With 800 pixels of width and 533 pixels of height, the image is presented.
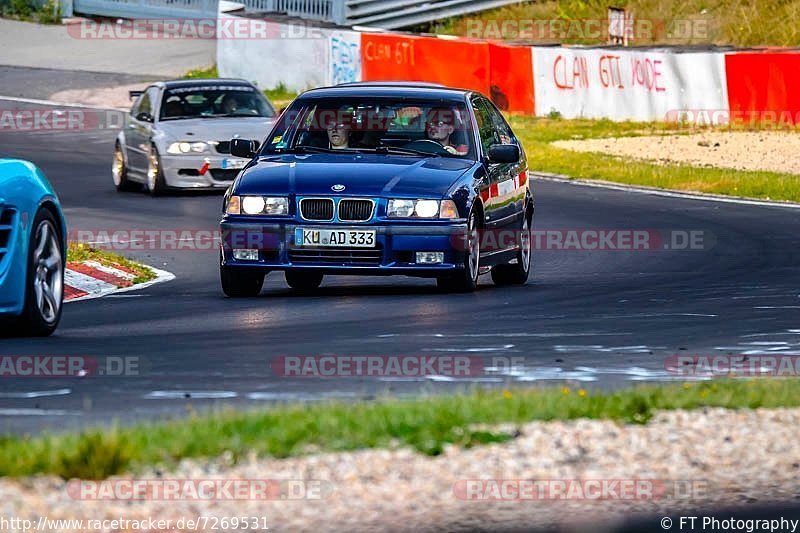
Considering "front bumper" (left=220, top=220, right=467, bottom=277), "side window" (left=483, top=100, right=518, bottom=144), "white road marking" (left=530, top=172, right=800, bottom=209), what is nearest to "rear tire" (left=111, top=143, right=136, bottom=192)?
"white road marking" (left=530, top=172, right=800, bottom=209)

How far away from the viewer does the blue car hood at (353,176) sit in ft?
44.0

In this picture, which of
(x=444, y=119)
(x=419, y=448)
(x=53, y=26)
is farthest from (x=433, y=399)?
(x=53, y=26)

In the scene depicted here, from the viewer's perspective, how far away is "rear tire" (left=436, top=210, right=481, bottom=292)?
44.8ft

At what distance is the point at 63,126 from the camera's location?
3550 cm

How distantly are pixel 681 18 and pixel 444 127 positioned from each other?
1199 inches

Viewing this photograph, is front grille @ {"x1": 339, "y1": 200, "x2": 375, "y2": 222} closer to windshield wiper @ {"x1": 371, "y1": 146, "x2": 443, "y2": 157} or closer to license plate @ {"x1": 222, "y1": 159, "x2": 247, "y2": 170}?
windshield wiper @ {"x1": 371, "y1": 146, "x2": 443, "y2": 157}

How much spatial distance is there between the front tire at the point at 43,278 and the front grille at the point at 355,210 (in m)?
2.71

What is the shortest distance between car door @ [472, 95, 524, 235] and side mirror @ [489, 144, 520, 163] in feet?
0.38

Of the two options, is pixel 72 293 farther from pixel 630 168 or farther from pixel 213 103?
pixel 630 168

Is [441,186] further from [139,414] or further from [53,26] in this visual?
[53,26]

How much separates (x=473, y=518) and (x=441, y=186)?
7.24 metres

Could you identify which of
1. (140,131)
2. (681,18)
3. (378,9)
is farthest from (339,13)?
(140,131)

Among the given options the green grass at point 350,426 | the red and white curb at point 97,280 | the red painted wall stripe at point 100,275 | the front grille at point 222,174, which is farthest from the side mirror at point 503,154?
the front grille at point 222,174

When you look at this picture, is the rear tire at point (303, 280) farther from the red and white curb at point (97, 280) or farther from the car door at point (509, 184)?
the car door at point (509, 184)
